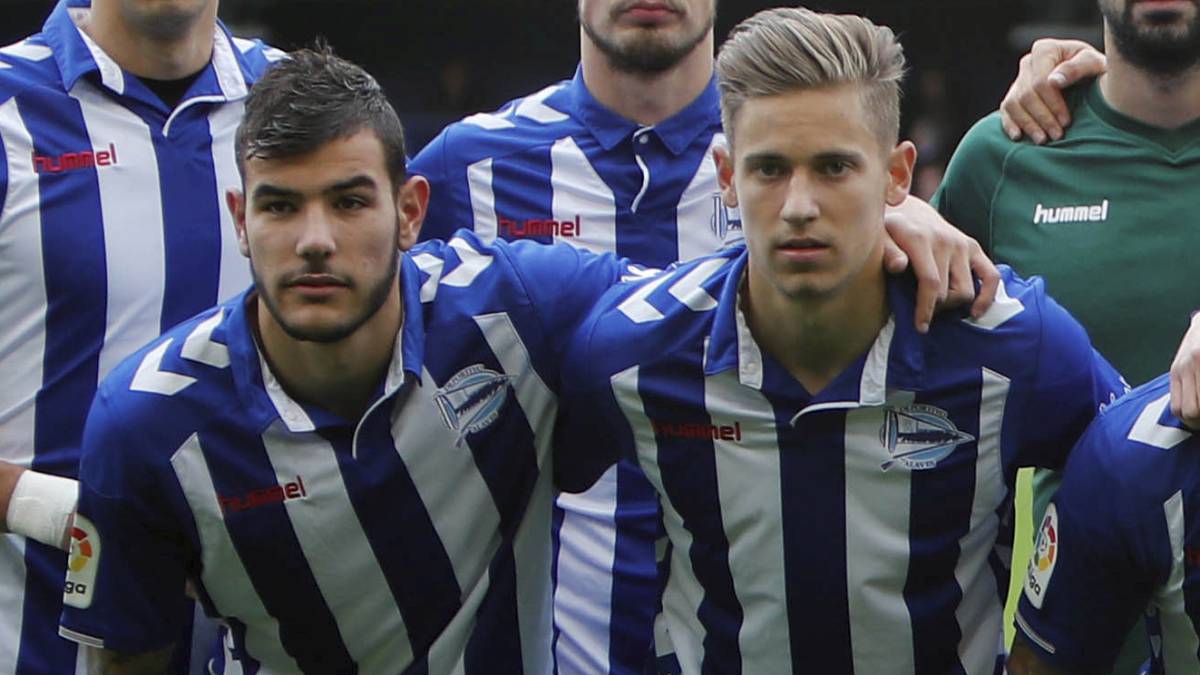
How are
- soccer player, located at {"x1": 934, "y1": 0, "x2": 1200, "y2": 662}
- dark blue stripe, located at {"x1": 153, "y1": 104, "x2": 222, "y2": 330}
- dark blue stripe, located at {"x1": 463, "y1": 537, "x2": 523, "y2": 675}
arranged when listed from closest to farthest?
1. dark blue stripe, located at {"x1": 463, "y1": 537, "x2": 523, "y2": 675}
2. soccer player, located at {"x1": 934, "y1": 0, "x2": 1200, "y2": 662}
3. dark blue stripe, located at {"x1": 153, "y1": 104, "x2": 222, "y2": 330}

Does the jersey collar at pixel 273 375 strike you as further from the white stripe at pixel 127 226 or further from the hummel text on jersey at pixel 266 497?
the white stripe at pixel 127 226

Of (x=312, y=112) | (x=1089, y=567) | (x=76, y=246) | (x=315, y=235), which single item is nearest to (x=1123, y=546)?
(x=1089, y=567)

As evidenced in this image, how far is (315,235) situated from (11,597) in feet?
3.32

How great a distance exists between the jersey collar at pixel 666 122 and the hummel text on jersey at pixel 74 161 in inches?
34.2

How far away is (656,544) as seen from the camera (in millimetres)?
3416

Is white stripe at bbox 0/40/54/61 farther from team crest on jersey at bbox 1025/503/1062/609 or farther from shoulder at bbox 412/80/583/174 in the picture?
team crest on jersey at bbox 1025/503/1062/609

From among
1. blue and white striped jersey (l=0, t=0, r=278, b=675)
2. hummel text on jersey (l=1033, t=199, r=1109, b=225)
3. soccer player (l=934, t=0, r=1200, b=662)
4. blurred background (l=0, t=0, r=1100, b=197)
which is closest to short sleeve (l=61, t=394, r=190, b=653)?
blue and white striped jersey (l=0, t=0, r=278, b=675)

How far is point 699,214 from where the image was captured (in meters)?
3.74

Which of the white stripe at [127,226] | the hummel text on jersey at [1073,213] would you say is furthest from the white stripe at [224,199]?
the hummel text on jersey at [1073,213]

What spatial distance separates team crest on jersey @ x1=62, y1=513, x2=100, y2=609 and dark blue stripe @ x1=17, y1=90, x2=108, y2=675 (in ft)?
1.11

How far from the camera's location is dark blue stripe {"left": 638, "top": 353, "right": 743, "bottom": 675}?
10.1ft

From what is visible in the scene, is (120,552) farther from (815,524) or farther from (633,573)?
(815,524)

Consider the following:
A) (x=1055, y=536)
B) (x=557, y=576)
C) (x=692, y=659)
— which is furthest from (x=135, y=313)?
(x=1055, y=536)

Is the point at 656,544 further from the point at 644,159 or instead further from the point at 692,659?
the point at 644,159
